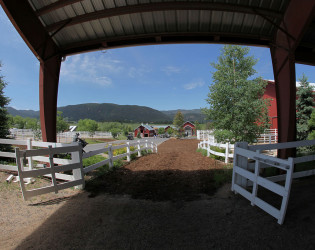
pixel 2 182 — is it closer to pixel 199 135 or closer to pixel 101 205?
pixel 101 205

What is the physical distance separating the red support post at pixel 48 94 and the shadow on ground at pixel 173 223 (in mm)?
3241

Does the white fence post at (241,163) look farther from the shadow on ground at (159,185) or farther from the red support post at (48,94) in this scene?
the red support post at (48,94)

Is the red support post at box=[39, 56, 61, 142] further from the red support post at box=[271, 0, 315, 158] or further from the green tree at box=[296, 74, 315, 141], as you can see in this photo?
the green tree at box=[296, 74, 315, 141]

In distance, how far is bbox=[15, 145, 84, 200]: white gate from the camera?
418 cm

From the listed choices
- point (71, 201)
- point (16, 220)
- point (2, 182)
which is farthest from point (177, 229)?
point (2, 182)

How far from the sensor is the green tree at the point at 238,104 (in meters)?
10.5

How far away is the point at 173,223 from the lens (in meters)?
3.12

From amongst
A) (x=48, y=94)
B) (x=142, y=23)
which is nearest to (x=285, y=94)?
(x=142, y=23)

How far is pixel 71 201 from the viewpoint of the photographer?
14.1ft

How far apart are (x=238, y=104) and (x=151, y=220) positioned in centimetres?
908

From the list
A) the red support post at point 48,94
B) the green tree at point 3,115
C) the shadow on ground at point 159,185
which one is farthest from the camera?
the green tree at point 3,115

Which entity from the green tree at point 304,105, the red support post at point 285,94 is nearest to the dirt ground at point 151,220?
the red support post at point 285,94

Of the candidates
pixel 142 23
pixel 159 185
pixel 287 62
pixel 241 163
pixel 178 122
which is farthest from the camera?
pixel 178 122

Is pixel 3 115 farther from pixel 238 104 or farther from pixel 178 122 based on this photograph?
pixel 178 122
